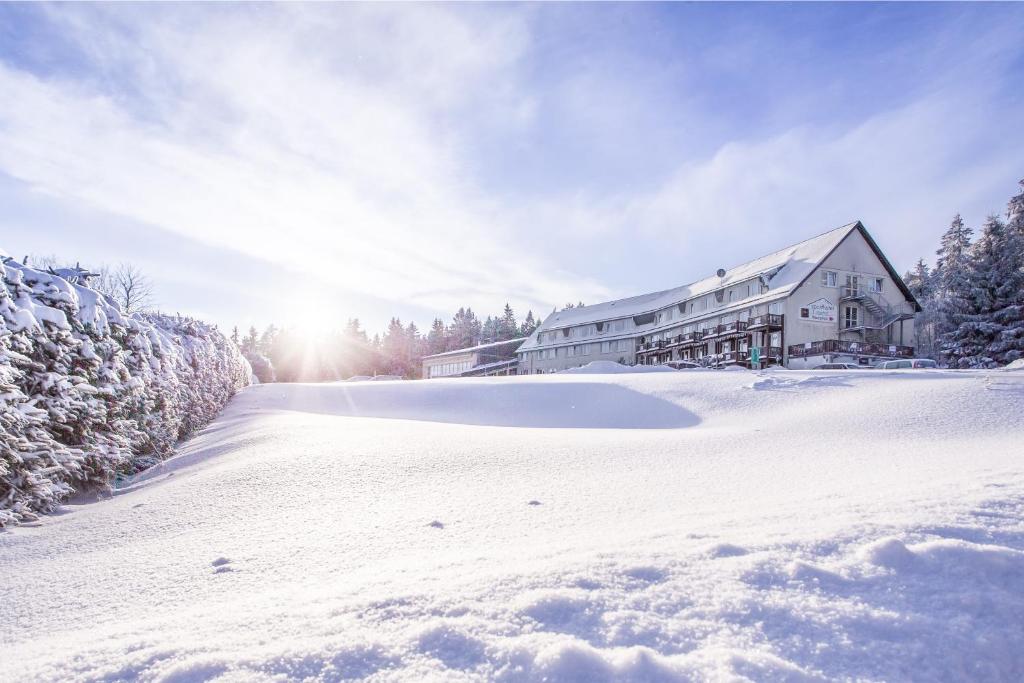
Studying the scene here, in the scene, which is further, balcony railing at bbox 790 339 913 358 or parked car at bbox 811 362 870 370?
balcony railing at bbox 790 339 913 358

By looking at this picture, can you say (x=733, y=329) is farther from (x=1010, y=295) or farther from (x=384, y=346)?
(x=384, y=346)

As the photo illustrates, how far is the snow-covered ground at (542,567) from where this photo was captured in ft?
6.12

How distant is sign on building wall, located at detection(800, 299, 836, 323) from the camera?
2925cm

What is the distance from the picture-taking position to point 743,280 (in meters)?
33.4

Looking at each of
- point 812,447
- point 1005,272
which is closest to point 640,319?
point 1005,272

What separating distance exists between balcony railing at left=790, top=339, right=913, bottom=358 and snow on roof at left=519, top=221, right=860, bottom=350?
3757 mm

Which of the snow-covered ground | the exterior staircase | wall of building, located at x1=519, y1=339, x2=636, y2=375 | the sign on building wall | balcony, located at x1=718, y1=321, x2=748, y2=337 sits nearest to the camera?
the snow-covered ground

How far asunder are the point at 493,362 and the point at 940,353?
40.9 metres

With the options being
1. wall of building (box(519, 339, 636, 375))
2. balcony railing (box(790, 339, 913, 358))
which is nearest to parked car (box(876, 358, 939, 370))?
balcony railing (box(790, 339, 913, 358))

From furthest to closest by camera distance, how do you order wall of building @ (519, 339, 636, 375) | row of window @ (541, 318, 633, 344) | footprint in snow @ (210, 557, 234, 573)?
1. row of window @ (541, 318, 633, 344)
2. wall of building @ (519, 339, 636, 375)
3. footprint in snow @ (210, 557, 234, 573)

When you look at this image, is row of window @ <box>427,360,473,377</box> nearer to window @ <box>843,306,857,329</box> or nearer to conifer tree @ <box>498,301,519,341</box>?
conifer tree @ <box>498,301,519,341</box>

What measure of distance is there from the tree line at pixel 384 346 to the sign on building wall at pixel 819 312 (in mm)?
46149

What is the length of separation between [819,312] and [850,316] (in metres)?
2.54

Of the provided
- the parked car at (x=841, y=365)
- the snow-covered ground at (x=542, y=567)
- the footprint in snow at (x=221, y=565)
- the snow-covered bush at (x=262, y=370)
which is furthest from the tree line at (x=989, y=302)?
the snow-covered bush at (x=262, y=370)
